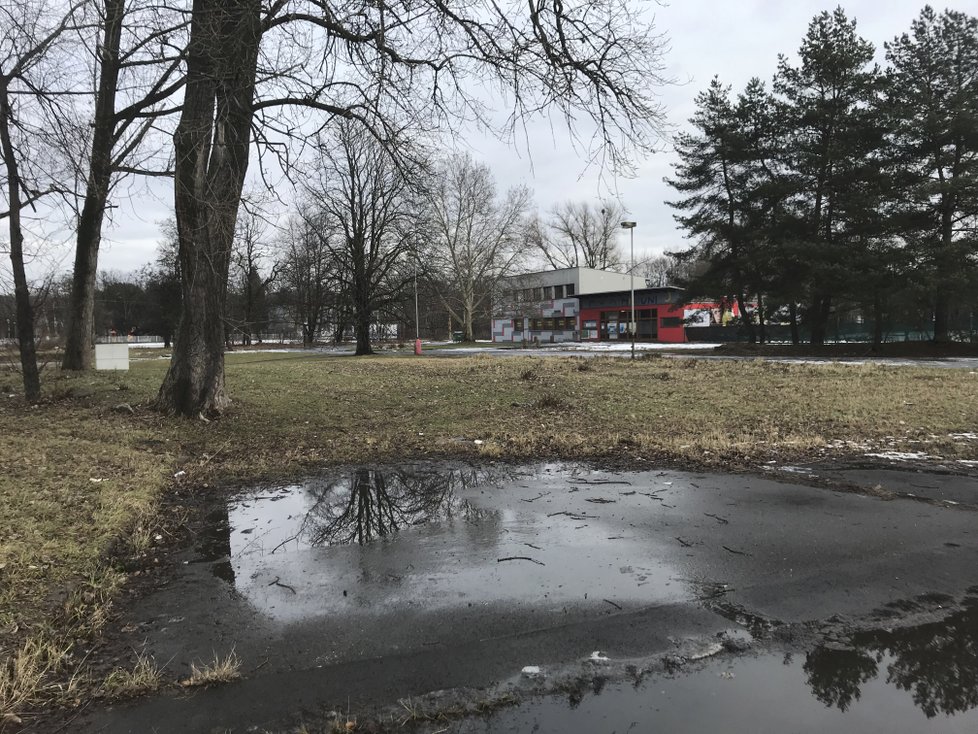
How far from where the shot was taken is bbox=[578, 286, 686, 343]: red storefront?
192ft

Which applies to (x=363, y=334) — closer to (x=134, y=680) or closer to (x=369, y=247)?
(x=369, y=247)

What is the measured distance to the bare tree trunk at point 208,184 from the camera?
24.5 feet

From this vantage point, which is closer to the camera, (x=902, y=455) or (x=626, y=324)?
(x=902, y=455)

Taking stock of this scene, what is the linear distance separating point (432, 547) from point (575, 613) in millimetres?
1610

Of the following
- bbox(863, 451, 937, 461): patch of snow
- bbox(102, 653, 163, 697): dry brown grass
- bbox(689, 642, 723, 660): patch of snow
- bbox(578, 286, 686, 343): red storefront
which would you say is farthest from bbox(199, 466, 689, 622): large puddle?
bbox(578, 286, 686, 343): red storefront

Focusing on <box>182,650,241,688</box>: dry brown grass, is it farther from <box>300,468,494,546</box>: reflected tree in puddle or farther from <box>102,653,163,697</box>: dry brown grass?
<box>300,468,494,546</box>: reflected tree in puddle

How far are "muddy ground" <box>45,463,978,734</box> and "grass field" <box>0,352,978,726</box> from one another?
50cm

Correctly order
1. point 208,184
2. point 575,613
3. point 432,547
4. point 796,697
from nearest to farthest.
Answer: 1. point 796,697
2. point 575,613
3. point 432,547
4. point 208,184

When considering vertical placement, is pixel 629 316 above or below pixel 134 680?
above

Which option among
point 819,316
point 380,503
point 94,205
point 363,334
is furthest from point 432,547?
point 363,334

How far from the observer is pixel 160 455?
836cm

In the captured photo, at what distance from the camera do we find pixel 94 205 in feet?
45.2

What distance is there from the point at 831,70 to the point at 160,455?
3599 centimetres

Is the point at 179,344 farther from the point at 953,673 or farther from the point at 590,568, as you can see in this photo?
the point at 953,673
